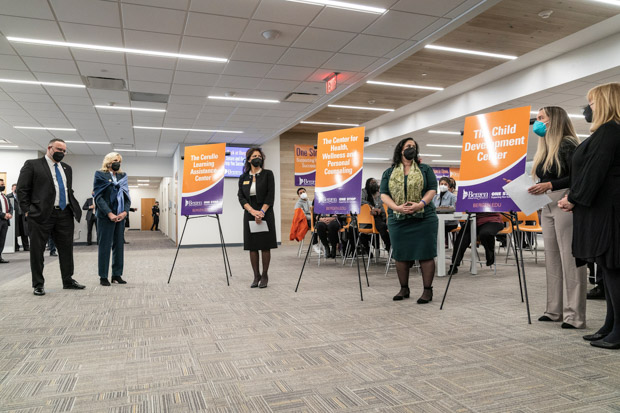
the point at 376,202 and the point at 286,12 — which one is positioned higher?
the point at 286,12

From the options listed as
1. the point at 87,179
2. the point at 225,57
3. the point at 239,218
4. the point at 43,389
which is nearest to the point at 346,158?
the point at 225,57

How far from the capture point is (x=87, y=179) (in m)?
14.4

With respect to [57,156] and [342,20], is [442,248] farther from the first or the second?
[57,156]

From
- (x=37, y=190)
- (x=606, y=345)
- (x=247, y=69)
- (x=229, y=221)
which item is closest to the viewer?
(x=606, y=345)

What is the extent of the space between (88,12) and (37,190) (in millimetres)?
1940

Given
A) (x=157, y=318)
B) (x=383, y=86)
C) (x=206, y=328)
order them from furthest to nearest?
1. (x=383, y=86)
2. (x=157, y=318)
3. (x=206, y=328)

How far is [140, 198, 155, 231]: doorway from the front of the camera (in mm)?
28641

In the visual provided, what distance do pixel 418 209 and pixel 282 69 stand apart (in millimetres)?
3597

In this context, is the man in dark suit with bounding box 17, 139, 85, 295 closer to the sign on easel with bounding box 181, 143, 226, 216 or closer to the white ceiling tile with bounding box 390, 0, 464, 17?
the sign on easel with bounding box 181, 143, 226, 216

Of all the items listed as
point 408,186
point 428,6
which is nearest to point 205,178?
point 408,186

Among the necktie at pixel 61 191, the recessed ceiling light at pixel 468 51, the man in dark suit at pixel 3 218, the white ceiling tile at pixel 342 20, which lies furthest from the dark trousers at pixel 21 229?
the recessed ceiling light at pixel 468 51

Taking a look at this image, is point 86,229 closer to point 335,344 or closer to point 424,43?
point 424,43

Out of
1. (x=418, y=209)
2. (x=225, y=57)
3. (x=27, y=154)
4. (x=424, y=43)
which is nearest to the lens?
(x=418, y=209)

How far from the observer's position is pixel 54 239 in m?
4.69
